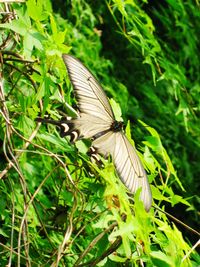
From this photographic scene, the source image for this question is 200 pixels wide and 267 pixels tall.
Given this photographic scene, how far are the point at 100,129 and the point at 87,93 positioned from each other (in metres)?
0.11

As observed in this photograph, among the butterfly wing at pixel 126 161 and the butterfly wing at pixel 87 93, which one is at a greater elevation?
Result: the butterfly wing at pixel 87 93

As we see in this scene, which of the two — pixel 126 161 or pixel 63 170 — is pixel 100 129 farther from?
pixel 63 170

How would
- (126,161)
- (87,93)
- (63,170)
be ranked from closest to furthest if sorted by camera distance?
(126,161) → (87,93) → (63,170)

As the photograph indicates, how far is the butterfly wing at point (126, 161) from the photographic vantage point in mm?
Answer: 1309

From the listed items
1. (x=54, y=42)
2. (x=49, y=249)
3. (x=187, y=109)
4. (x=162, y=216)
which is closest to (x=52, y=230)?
(x=49, y=249)

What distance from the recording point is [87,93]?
1.49 meters

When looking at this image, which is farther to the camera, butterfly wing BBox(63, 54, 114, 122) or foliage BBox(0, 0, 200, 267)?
butterfly wing BBox(63, 54, 114, 122)

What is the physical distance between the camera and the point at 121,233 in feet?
3.72

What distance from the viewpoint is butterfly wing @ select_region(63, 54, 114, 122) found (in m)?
1.44

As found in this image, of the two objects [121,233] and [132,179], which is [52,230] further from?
[121,233]

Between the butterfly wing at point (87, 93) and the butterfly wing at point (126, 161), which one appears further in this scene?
the butterfly wing at point (87, 93)

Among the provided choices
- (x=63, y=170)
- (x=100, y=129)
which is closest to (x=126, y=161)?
(x=100, y=129)

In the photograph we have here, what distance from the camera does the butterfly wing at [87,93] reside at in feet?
4.72

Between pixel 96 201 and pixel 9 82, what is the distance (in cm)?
64
